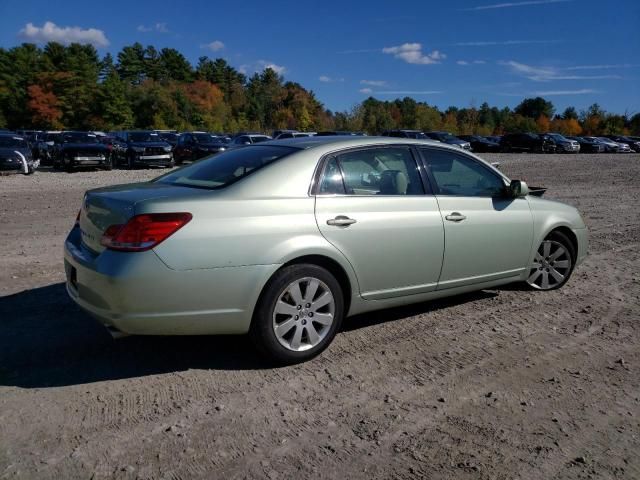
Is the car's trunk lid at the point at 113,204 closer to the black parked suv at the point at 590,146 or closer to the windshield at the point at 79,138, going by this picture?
the windshield at the point at 79,138

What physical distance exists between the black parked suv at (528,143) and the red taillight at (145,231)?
145 feet

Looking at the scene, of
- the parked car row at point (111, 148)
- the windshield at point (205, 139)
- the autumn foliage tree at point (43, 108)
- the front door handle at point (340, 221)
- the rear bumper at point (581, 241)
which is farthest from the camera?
the autumn foliage tree at point (43, 108)

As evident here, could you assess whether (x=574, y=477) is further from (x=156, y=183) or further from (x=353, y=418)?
(x=156, y=183)

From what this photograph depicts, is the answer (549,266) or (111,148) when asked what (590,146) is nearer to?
(111,148)

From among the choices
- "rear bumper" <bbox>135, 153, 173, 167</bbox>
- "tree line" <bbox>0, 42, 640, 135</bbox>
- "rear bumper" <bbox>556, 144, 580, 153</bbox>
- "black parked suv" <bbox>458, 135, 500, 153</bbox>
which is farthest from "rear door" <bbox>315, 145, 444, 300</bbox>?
"tree line" <bbox>0, 42, 640, 135</bbox>

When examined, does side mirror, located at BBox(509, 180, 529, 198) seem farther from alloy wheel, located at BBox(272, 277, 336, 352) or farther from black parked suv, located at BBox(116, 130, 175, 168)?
black parked suv, located at BBox(116, 130, 175, 168)

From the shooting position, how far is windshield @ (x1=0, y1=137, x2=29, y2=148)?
785 inches

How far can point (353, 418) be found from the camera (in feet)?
10.6

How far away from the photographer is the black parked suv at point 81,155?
21.8 metres

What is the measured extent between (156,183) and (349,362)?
209 cm

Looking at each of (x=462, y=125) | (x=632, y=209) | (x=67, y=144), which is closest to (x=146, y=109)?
(x=462, y=125)

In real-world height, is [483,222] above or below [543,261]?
above

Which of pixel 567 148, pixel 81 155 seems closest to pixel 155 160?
pixel 81 155

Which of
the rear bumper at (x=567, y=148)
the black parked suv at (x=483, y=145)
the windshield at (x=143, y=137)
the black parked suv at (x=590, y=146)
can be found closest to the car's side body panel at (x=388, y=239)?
the windshield at (x=143, y=137)
